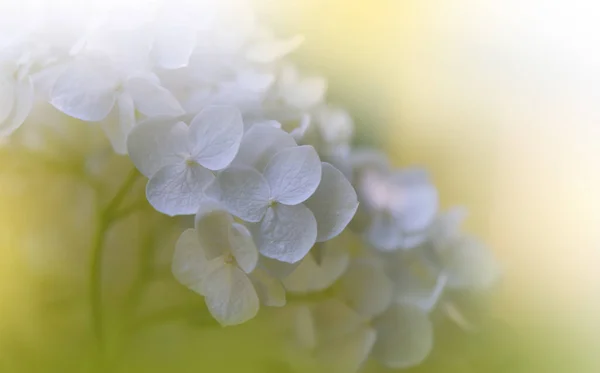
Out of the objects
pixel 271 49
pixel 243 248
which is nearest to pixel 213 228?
pixel 243 248

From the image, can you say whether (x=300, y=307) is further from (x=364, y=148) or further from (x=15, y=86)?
(x=15, y=86)

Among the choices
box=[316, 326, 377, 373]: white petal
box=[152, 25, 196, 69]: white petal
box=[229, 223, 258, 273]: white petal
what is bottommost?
box=[316, 326, 377, 373]: white petal

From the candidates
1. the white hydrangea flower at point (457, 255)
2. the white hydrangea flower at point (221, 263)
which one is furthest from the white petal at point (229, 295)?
the white hydrangea flower at point (457, 255)

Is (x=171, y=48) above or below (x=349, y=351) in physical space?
above

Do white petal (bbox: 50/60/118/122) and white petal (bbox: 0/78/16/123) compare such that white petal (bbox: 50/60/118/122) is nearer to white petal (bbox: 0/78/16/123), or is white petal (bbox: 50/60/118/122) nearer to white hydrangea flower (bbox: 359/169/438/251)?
white petal (bbox: 0/78/16/123)

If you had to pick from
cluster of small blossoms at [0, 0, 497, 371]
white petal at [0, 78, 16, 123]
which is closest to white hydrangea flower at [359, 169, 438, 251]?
cluster of small blossoms at [0, 0, 497, 371]

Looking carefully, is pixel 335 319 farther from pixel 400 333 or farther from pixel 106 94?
pixel 106 94
